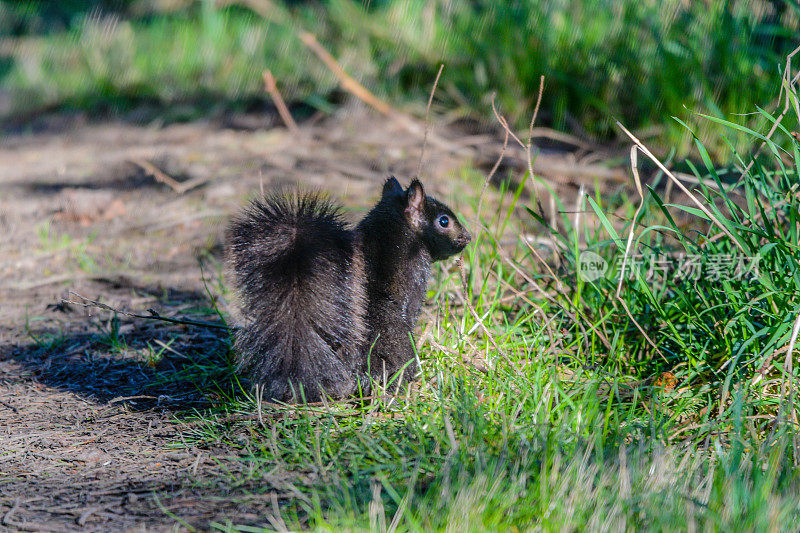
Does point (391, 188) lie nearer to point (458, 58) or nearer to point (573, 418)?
point (573, 418)

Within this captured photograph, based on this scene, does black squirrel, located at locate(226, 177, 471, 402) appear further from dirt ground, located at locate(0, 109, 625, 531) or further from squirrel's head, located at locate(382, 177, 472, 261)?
dirt ground, located at locate(0, 109, 625, 531)

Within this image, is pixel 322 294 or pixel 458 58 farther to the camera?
pixel 458 58

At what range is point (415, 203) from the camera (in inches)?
128

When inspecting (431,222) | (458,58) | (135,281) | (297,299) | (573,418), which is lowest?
(135,281)

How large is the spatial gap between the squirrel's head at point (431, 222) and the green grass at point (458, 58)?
114cm

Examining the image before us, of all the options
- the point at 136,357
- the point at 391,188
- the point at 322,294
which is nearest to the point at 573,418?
the point at 322,294

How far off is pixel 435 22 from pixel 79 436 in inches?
205

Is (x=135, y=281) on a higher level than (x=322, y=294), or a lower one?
lower

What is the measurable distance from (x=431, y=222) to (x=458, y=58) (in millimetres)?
3591

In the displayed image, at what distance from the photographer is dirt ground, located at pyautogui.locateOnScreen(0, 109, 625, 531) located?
8.08ft

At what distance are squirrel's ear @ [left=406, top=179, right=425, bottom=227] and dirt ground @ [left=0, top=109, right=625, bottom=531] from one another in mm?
999

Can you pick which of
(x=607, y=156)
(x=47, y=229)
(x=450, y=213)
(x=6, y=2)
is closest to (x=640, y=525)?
(x=450, y=213)

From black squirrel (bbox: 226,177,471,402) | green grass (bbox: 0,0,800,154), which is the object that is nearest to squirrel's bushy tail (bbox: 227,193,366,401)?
black squirrel (bbox: 226,177,471,402)

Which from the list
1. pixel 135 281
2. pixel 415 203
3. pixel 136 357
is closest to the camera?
pixel 415 203
